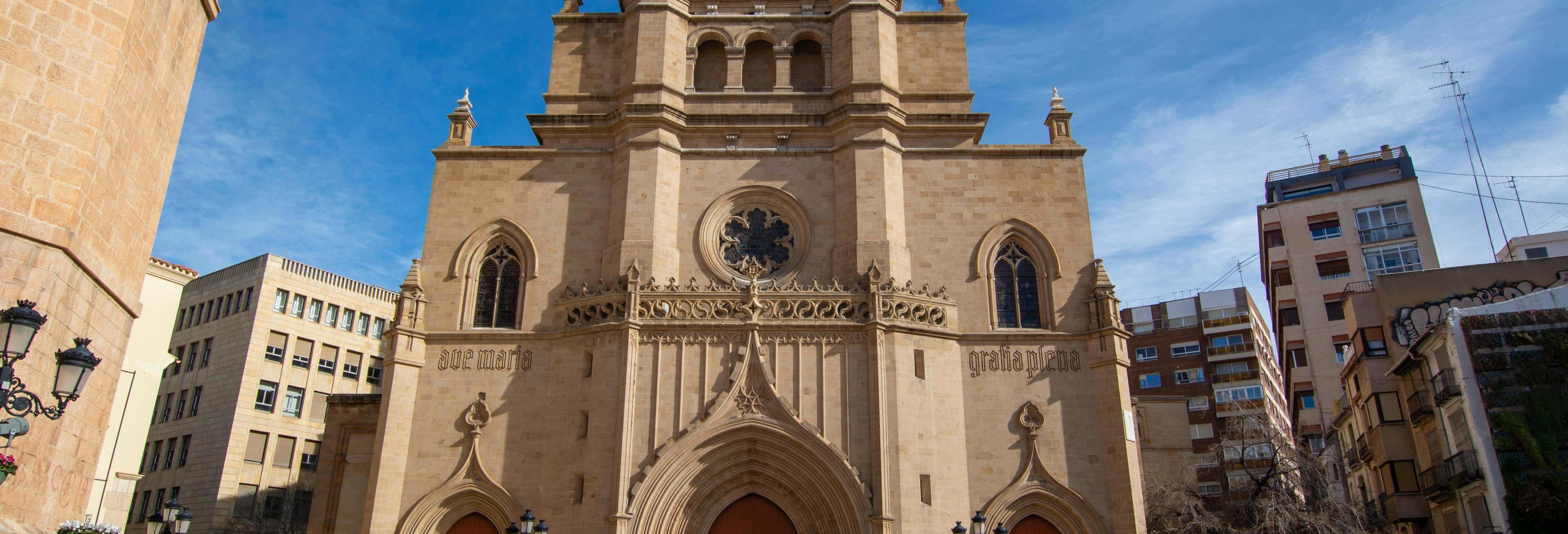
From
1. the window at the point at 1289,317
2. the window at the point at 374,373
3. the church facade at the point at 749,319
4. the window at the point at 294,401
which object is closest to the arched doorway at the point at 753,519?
the church facade at the point at 749,319

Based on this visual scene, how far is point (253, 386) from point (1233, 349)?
42865 millimetres

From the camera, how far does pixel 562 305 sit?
2327 cm

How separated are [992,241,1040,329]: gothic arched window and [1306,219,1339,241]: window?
26181 millimetres

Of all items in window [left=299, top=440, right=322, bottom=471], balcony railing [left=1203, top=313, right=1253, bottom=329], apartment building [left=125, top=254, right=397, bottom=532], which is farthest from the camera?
balcony railing [left=1203, top=313, right=1253, bottom=329]

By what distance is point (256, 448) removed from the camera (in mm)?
37562

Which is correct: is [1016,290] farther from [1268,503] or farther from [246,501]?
[246,501]

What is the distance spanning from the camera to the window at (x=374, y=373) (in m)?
→ 42.6

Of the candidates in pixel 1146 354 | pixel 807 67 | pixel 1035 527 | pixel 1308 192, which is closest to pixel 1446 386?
pixel 1035 527

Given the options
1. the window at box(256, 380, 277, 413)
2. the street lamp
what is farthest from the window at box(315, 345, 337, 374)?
the street lamp

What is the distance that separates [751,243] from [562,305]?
15.4 feet

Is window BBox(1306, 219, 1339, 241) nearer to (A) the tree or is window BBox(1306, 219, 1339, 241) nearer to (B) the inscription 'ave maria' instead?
(A) the tree

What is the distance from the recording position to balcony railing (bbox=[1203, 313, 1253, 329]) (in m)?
49.9

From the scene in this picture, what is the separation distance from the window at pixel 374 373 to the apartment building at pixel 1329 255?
122 ft

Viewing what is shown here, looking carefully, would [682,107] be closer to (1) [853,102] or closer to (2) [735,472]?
(1) [853,102]
